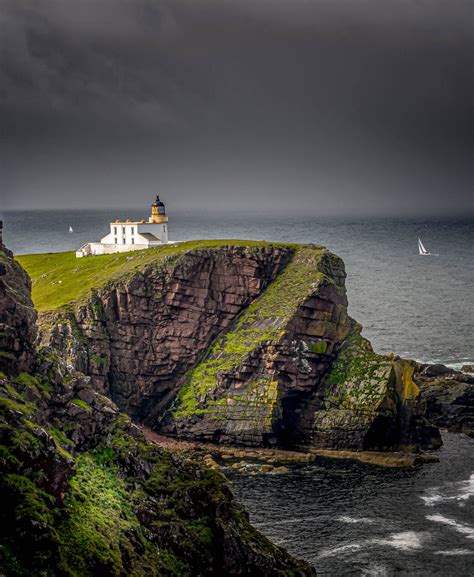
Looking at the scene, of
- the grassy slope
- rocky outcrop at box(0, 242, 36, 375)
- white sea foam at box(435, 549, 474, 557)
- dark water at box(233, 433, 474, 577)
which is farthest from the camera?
the grassy slope

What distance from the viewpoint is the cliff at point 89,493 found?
47.7 metres

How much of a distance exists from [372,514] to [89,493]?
33.0 metres

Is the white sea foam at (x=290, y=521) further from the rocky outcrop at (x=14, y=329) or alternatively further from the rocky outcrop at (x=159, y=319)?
the rocky outcrop at (x=159, y=319)

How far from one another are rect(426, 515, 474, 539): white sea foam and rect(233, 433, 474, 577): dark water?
0.08m

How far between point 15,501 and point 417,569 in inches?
1319

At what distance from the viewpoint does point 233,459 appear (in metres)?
97.4

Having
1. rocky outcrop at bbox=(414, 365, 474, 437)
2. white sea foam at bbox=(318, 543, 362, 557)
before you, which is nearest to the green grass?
rocky outcrop at bbox=(414, 365, 474, 437)

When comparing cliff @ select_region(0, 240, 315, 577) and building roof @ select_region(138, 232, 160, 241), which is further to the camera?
building roof @ select_region(138, 232, 160, 241)

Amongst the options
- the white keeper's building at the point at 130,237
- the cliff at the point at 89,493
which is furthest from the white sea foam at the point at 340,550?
the white keeper's building at the point at 130,237

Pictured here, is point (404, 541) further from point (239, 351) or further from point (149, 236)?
point (149, 236)

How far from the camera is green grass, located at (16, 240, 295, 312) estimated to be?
12006 cm

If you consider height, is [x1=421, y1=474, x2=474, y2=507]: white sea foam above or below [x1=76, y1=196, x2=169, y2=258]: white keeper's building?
below

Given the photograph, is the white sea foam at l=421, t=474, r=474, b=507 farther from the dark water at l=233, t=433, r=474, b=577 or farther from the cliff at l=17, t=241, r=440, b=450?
the cliff at l=17, t=241, r=440, b=450

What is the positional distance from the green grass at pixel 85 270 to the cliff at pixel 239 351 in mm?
602
